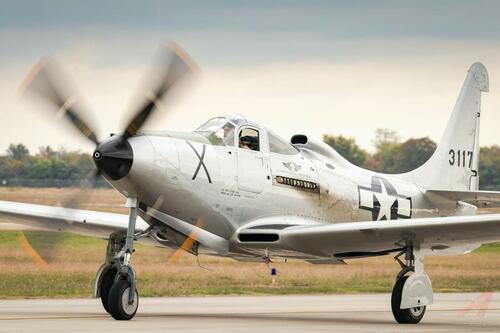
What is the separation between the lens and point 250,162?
66.9 ft

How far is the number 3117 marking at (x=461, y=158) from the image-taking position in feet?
85.7

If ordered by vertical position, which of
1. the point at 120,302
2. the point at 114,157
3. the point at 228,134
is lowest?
the point at 120,302

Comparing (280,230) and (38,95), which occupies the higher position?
(38,95)

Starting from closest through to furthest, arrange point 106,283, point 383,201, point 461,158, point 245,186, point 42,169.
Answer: point 106,283
point 245,186
point 383,201
point 461,158
point 42,169

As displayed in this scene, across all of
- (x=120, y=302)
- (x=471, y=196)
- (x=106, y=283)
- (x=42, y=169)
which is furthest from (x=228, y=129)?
(x=42, y=169)

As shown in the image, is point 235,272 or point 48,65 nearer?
point 48,65

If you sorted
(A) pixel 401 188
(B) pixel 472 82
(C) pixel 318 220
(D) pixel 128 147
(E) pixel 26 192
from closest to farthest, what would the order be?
(D) pixel 128 147 < (C) pixel 318 220 < (A) pixel 401 188 < (B) pixel 472 82 < (E) pixel 26 192

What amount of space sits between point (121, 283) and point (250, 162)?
361 centimetres

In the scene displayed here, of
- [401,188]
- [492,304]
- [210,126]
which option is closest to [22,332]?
[210,126]

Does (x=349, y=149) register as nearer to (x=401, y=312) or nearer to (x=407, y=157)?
(x=407, y=157)

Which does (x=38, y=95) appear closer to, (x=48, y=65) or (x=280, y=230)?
(x=48, y=65)

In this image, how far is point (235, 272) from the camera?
3331 centimetres

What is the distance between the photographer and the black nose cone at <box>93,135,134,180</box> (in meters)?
18.0

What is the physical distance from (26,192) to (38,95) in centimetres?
5042
